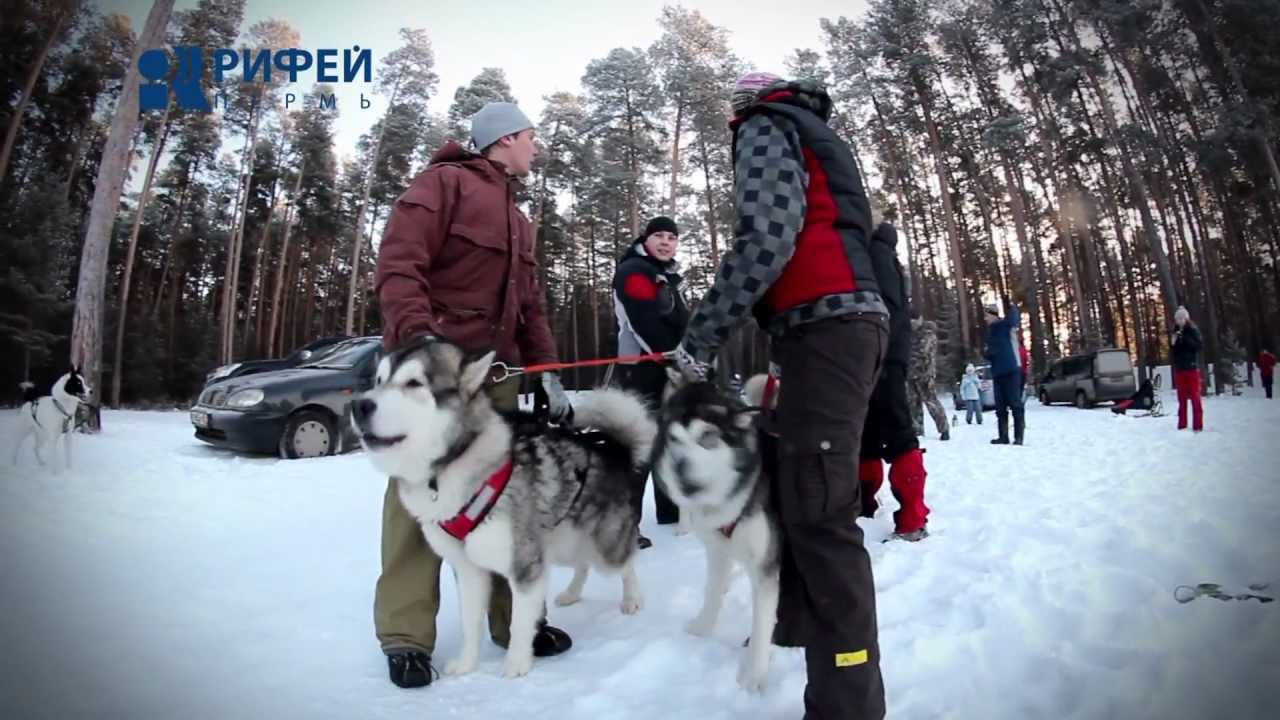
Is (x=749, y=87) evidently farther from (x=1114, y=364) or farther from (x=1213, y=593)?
(x=1114, y=364)

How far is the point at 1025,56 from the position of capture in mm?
19297

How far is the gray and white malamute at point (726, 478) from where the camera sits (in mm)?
2459

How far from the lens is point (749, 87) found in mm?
2275

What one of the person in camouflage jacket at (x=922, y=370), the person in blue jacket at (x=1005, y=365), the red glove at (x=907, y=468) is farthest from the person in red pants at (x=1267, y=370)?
the red glove at (x=907, y=468)

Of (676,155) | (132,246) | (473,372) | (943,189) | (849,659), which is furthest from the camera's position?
(943,189)

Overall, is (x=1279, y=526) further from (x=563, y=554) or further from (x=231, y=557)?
(x=231, y=557)

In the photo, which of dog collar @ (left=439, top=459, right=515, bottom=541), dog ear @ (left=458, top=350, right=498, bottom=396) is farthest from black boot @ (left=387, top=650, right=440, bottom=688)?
dog ear @ (left=458, top=350, right=498, bottom=396)

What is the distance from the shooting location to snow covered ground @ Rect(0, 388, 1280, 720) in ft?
6.84

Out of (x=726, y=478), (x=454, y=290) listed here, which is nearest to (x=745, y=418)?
(x=726, y=478)

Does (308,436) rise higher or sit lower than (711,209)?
lower

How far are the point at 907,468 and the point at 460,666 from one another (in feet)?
10.8

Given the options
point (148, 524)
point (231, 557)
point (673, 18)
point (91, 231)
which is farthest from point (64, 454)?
point (673, 18)

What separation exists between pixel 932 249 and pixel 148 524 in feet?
119

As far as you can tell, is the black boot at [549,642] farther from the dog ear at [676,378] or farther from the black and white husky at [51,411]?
the black and white husky at [51,411]
